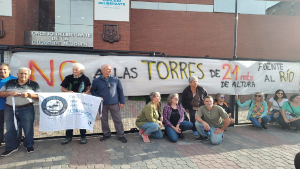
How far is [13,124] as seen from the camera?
3.65 m

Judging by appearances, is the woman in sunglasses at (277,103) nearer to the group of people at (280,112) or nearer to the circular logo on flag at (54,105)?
the group of people at (280,112)

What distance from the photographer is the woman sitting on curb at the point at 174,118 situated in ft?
14.9

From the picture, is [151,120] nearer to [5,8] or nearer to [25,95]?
[25,95]

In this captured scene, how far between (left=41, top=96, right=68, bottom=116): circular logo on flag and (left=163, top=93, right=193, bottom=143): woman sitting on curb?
2.20 meters

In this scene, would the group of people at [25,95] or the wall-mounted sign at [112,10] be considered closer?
the group of people at [25,95]

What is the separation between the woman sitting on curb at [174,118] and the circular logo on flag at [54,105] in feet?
7.22

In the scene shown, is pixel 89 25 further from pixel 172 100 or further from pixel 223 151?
pixel 223 151

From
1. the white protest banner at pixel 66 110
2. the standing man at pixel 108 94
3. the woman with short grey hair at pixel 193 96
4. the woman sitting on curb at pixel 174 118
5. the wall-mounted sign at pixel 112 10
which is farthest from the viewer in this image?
the wall-mounted sign at pixel 112 10

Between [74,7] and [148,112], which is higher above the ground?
[74,7]

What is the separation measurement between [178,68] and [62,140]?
10.9ft

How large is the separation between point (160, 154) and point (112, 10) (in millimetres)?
8898

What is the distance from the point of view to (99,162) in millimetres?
3408

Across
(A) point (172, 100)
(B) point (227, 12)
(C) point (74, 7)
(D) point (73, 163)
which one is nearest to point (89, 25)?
(C) point (74, 7)

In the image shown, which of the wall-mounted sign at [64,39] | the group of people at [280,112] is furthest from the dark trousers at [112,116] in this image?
the wall-mounted sign at [64,39]
